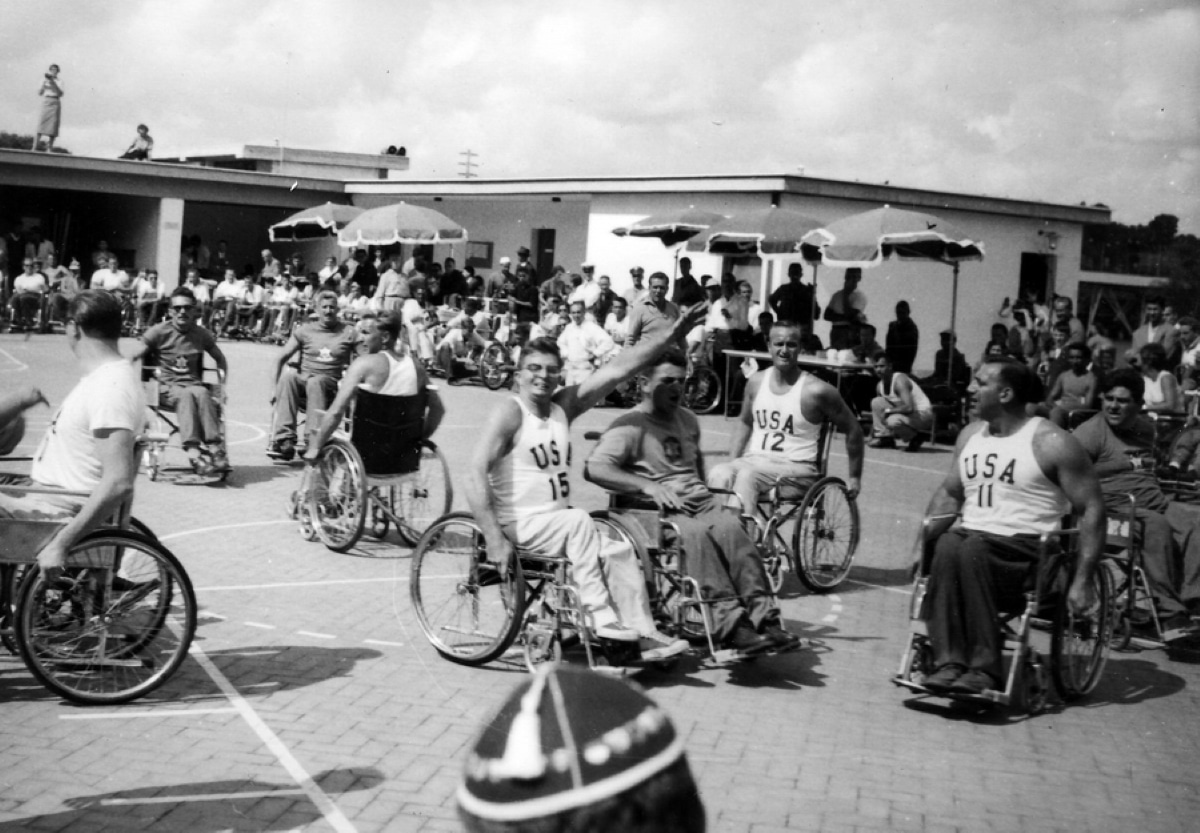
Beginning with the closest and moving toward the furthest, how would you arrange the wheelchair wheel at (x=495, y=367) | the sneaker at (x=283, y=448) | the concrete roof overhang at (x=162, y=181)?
the sneaker at (x=283, y=448) < the wheelchair wheel at (x=495, y=367) < the concrete roof overhang at (x=162, y=181)

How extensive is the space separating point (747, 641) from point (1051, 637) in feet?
4.92

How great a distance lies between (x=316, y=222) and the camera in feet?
91.3

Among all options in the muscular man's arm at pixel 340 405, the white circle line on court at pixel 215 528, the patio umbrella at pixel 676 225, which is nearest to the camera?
the muscular man's arm at pixel 340 405

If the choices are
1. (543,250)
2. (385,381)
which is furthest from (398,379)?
(543,250)

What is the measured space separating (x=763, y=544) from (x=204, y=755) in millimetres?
4022

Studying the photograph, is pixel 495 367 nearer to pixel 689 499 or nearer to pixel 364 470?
pixel 364 470

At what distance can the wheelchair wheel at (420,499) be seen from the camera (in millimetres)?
9820

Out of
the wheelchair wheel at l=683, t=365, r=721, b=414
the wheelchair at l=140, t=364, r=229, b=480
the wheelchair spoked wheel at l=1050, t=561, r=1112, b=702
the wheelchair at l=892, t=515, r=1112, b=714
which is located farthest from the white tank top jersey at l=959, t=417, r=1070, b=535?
the wheelchair wheel at l=683, t=365, r=721, b=414

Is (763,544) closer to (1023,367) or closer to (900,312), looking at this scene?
(1023,367)

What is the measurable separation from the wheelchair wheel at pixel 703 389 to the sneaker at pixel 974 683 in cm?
1404

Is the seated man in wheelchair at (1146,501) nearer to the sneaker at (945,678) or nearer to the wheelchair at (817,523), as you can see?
the wheelchair at (817,523)

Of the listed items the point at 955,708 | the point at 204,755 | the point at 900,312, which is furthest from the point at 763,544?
the point at 900,312

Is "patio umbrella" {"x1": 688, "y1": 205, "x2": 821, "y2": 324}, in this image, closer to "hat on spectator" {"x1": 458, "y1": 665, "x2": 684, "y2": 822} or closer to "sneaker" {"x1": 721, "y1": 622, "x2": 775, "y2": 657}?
"sneaker" {"x1": 721, "y1": 622, "x2": 775, "y2": 657}

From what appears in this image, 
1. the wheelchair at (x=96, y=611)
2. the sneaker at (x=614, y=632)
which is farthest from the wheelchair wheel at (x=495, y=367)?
the wheelchair at (x=96, y=611)
